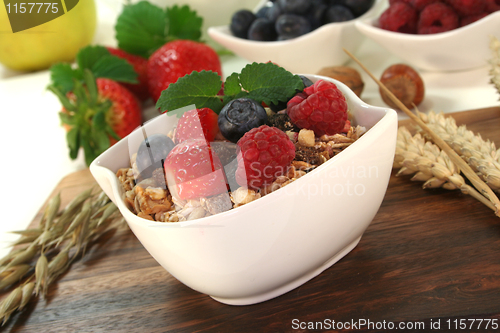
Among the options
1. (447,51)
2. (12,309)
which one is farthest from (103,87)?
(447,51)

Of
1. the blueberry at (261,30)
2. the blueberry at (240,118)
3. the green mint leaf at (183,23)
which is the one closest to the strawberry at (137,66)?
the green mint leaf at (183,23)

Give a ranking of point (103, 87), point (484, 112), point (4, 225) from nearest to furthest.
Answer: point (484, 112) → point (4, 225) → point (103, 87)

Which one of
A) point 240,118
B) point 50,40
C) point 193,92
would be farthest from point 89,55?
point 240,118

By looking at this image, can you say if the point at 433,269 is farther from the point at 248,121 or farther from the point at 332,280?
the point at 248,121

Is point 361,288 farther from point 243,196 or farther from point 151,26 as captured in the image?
point 151,26

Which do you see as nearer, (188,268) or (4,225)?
(188,268)

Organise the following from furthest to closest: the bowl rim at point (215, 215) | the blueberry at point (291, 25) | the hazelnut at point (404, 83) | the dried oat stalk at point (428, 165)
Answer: the blueberry at point (291, 25)
the hazelnut at point (404, 83)
the dried oat stalk at point (428, 165)
the bowl rim at point (215, 215)

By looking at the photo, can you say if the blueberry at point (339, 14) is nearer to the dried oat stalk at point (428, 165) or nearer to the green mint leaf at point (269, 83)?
the dried oat stalk at point (428, 165)

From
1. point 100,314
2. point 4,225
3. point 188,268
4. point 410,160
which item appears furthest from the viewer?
point 4,225
